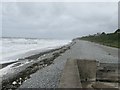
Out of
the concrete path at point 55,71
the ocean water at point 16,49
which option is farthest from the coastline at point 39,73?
the ocean water at point 16,49

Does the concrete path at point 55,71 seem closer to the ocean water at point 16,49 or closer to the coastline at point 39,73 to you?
the coastline at point 39,73

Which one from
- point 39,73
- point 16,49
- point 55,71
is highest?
point 55,71

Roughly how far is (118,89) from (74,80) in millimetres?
2014

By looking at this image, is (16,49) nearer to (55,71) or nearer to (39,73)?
(39,73)

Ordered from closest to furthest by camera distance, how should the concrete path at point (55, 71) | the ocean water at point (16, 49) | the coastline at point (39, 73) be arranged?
the concrete path at point (55, 71) < the coastline at point (39, 73) < the ocean water at point (16, 49)

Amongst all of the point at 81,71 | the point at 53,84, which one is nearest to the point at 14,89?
the point at 53,84

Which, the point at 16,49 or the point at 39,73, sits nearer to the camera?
the point at 39,73

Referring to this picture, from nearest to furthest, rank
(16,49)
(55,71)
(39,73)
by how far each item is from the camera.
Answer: (55,71) < (39,73) < (16,49)

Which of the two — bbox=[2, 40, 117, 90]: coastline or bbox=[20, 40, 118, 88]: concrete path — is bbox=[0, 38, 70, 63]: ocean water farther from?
bbox=[20, 40, 118, 88]: concrete path

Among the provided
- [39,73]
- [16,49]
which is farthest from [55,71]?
[16,49]

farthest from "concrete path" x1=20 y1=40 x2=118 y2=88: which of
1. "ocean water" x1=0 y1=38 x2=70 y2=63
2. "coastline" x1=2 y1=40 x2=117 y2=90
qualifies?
"ocean water" x1=0 y1=38 x2=70 y2=63

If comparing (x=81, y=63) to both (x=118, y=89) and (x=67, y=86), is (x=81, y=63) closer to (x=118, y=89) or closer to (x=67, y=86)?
(x=118, y=89)

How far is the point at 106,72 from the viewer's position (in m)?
12.2

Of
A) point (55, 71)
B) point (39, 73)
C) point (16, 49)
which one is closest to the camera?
point (55, 71)
